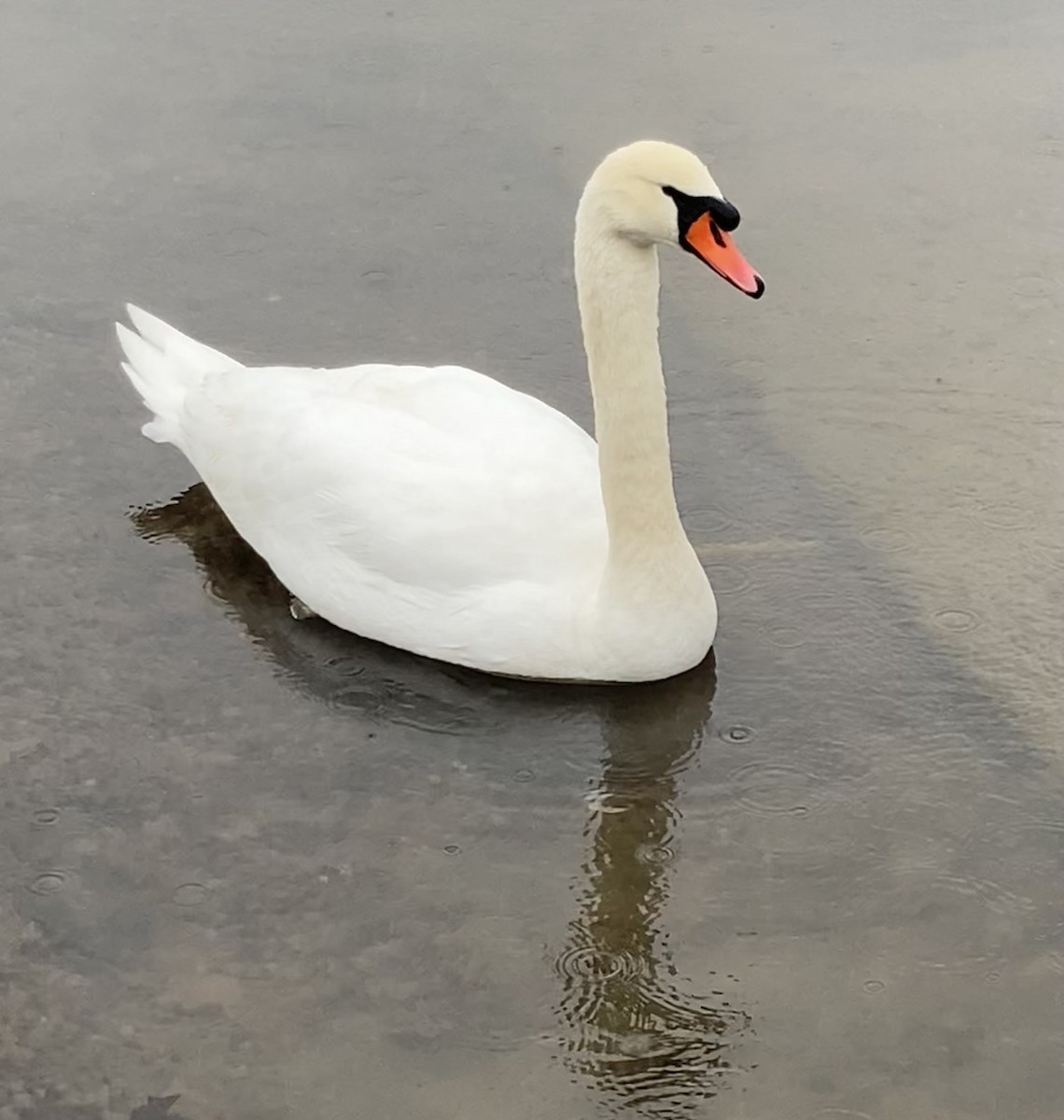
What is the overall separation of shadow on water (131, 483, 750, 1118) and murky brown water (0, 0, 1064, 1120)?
0.01 metres

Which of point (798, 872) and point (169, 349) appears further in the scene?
point (169, 349)

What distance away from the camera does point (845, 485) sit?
17.3 ft

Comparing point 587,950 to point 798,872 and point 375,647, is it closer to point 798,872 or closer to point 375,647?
point 798,872

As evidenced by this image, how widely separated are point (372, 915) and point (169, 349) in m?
2.20

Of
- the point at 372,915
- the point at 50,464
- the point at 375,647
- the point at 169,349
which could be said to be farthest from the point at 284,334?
the point at 372,915

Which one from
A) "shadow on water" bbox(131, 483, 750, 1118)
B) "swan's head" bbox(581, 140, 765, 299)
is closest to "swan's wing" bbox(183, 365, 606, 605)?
"shadow on water" bbox(131, 483, 750, 1118)

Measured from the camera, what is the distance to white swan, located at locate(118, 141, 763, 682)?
165 inches

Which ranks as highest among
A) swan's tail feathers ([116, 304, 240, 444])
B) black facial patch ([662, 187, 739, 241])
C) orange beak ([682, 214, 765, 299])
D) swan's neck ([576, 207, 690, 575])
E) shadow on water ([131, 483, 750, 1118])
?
black facial patch ([662, 187, 739, 241])

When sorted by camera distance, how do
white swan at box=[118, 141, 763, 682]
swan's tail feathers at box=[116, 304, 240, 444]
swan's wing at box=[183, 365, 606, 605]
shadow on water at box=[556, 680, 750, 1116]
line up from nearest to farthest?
shadow on water at box=[556, 680, 750, 1116] < white swan at box=[118, 141, 763, 682] < swan's wing at box=[183, 365, 606, 605] < swan's tail feathers at box=[116, 304, 240, 444]

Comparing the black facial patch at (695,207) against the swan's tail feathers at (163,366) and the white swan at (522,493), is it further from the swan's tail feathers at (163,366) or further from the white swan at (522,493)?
the swan's tail feathers at (163,366)

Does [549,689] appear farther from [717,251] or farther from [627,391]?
[717,251]

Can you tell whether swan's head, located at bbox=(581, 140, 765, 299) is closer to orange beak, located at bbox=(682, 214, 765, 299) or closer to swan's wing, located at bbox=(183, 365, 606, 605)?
orange beak, located at bbox=(682, 214, 765, 299)

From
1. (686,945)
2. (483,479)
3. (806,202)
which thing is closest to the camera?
(686,945)

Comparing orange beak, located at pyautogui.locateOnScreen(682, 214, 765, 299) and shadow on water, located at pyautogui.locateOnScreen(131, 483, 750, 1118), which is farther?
orange beak, located at pyautogui.locateOnScreen(682, 214, 765, 299)
